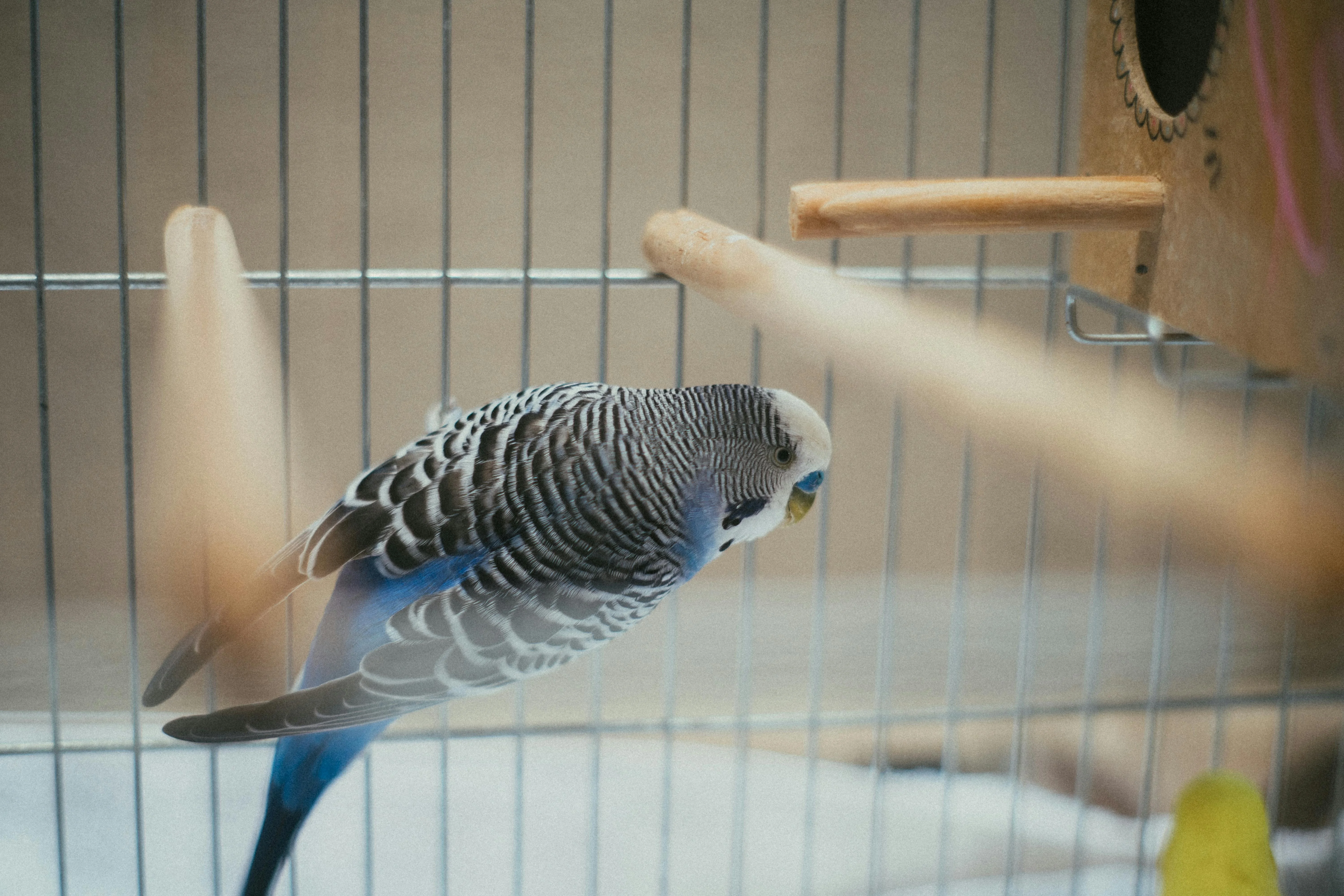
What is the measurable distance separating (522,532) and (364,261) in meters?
0.18

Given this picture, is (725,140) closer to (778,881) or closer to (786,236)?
(786,236)

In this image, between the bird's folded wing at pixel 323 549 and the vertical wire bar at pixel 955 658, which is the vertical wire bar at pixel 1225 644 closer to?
the vertical wire bar at pixel 955 658

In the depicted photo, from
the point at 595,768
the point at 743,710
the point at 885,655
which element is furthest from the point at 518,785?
the point at 885,655

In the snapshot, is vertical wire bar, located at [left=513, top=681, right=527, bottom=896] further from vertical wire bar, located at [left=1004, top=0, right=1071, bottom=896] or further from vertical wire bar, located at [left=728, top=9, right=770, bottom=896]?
vertical wire bar, located at [left=1004, top=0, right=1071, bottom=896]

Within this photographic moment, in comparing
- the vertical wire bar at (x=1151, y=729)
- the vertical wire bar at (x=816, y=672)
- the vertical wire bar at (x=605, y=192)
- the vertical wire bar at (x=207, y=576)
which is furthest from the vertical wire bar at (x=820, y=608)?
the vertical wire bar at (x=207, y=576)

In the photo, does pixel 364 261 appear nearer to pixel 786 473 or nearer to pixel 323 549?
pixel 323 549

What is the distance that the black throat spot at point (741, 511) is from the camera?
1.98 feet

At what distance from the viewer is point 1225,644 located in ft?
2.61

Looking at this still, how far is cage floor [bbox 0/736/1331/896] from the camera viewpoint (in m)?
0.67

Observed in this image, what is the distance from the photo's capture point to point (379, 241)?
2.04 feet

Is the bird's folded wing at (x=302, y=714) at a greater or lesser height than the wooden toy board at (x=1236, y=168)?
lesser

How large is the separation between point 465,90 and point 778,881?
61 cm

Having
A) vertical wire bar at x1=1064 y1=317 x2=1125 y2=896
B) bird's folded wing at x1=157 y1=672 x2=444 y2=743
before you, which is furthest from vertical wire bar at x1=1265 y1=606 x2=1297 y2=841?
bird's folded wing at x1=157 y1=672 x2=444 y2=743

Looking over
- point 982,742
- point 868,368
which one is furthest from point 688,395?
point 982,742
